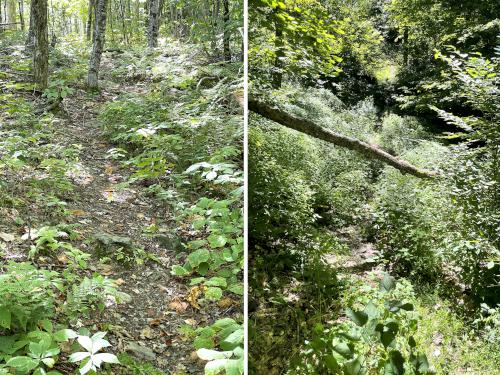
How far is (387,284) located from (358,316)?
0.08 metres

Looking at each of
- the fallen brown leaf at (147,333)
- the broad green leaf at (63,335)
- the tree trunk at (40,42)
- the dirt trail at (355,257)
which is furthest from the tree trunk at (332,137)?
the tree trunk at (40,42)

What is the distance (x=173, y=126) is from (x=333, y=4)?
2.46 metres

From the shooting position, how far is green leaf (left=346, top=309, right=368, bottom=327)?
76 cm

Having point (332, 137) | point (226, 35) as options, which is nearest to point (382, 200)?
point (332, 137)

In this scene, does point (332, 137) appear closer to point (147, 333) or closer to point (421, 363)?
point (421, 363)

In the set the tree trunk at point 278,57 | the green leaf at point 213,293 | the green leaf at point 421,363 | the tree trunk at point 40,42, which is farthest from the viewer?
the tree trunk at point 40,42

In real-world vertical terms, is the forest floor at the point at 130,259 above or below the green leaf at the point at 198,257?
below

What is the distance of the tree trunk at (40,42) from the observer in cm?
432

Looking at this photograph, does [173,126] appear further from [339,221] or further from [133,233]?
[339,221]

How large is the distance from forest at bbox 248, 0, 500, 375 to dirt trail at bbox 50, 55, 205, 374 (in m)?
1.02

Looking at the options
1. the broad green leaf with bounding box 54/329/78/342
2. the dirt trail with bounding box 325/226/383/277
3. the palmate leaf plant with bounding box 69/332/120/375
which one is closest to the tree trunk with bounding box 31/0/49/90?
the broad green leaf with bounding box 54/329/78/342

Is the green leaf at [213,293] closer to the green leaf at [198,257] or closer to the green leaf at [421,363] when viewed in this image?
the green leaf at [198,257]

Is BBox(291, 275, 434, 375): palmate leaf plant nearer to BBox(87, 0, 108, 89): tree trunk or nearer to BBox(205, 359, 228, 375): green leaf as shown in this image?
BBox(205, 359, 228, 375): green leaf

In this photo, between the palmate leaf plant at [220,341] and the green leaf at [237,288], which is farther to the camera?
the green leaf at [237,288]
